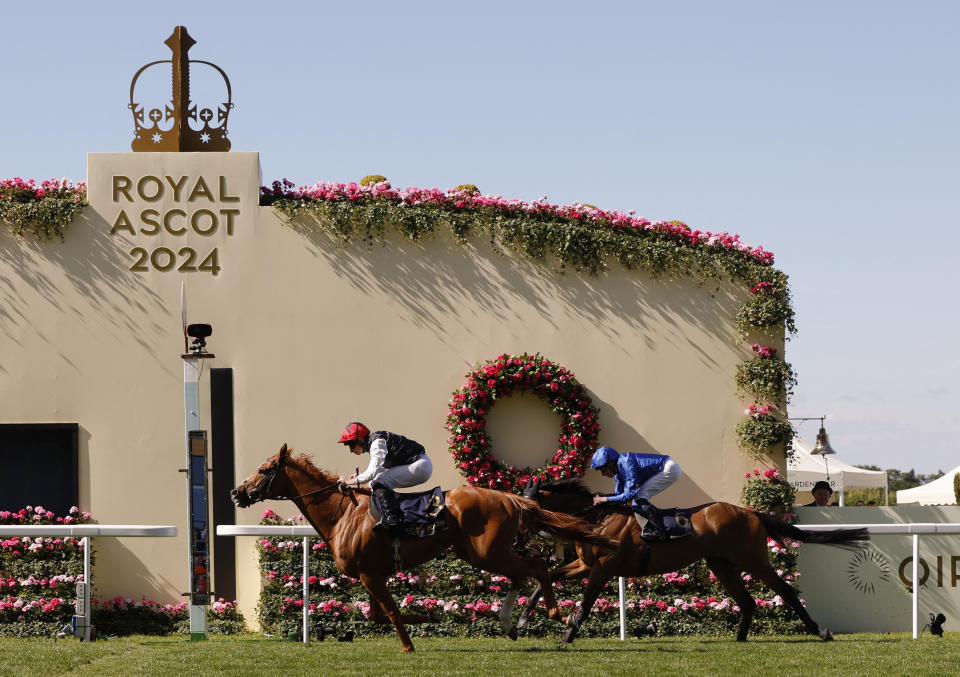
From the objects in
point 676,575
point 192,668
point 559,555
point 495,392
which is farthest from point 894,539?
point 192,668

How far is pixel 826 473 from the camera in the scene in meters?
23.9

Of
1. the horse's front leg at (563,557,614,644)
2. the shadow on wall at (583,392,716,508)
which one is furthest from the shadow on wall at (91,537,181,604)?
the horse's front leg at (563,557,614,644)

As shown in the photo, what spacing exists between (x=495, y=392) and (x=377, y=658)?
5.54 m

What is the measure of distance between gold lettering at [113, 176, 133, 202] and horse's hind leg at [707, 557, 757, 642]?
7902 mm

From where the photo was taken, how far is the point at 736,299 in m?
14.8

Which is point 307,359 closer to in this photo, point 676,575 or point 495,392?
point 495,392

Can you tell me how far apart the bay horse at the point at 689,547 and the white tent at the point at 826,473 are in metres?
12.7

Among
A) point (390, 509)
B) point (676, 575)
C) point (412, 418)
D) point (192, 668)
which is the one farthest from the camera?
point (412, 418)

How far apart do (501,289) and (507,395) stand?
4.12ft

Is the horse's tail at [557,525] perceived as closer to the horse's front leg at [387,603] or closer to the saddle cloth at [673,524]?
the saddle cloth at [673,524]

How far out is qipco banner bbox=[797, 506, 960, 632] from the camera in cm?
1423

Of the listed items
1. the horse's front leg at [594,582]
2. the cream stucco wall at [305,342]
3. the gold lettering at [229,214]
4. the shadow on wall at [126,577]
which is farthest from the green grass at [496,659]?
the gold lettering at [229,214]

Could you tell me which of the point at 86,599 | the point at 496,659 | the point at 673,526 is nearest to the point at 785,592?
the point at 673,526

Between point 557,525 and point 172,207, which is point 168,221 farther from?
point 557,525
